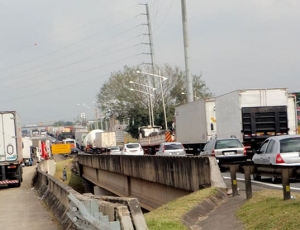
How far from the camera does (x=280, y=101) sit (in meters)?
37.9

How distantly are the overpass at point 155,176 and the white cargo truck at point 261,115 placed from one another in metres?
7.69

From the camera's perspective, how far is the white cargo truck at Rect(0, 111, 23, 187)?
115ft

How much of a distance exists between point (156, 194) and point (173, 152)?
56.7ft

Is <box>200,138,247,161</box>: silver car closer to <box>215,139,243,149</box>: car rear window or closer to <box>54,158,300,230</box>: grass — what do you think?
<box>215,139,243,149</box>: car rear window

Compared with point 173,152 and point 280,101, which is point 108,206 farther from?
point 173,152

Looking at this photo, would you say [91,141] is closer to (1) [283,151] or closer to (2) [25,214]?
(2) [25,214]

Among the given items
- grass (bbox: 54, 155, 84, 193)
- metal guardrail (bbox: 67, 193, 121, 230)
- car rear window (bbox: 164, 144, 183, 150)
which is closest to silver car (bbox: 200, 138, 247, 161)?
car rear window (bbox: 164, 144, 183, 150)

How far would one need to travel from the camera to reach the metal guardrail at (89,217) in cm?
955

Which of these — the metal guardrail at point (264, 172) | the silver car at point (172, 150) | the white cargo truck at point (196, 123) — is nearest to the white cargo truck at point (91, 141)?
the white cargo truck at point (196, 123)

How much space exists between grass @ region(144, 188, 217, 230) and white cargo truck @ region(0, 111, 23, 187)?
20732 mm

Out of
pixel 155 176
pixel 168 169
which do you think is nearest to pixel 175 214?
pixel 168 169

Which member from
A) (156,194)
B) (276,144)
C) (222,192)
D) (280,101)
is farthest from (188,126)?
(222,192)

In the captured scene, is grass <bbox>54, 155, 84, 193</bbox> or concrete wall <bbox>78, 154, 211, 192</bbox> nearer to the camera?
concrete wall <bbox>78, 154, 211, 192</bbox>

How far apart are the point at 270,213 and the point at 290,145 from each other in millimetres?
9236
